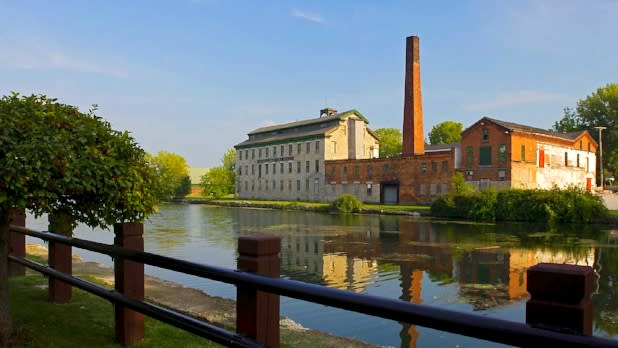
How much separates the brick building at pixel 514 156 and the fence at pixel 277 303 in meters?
44.5

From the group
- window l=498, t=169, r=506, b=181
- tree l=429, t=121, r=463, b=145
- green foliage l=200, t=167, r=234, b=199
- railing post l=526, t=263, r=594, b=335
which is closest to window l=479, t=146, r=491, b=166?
window l=498, t=169, r=506, b=181

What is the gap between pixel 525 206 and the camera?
3650 cm

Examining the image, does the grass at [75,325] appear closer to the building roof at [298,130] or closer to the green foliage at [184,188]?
the building roof at [298,130]

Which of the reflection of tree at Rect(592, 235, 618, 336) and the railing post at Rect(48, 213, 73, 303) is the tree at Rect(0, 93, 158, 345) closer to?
the railing post at Rect(48, 213, 73, 303)

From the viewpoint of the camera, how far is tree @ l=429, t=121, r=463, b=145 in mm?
82500

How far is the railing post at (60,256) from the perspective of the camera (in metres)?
5.20

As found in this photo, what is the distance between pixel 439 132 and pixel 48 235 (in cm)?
8359

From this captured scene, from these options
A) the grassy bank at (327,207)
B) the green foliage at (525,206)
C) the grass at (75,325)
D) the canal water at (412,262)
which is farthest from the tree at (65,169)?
the grassy bank at (327,207)

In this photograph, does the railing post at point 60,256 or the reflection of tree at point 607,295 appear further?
the reflection of tree at point 607,295

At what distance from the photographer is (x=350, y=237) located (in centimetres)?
2536

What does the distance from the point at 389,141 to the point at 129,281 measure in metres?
86.9

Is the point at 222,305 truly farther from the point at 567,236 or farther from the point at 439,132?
the point at 439,132

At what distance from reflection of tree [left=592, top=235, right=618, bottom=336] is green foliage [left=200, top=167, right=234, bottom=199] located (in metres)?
62.5

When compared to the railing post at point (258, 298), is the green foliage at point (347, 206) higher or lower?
lower
